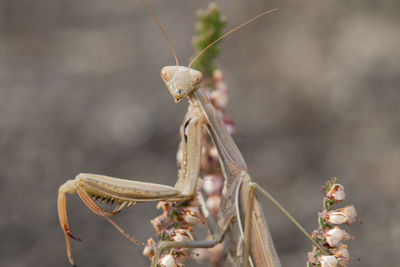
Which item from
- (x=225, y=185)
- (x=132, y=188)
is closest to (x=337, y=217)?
(x=225, y=185)

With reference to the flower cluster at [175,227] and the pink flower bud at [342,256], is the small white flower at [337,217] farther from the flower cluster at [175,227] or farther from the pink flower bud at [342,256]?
the flower cluster at [175,227]

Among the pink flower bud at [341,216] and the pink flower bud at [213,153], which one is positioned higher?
the pink flower bud at [213,153]

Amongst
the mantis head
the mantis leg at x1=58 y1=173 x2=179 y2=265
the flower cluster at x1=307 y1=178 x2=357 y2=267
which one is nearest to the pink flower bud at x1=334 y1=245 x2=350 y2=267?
the flower cluster at x1=307 y1=178 x2=357 y2=267

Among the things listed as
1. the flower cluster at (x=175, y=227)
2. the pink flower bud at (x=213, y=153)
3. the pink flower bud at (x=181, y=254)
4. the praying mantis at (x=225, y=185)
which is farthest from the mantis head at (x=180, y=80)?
the pink flower bud at (x=181, y=254)

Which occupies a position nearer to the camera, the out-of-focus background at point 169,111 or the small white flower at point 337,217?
the small white flower at point 337,217

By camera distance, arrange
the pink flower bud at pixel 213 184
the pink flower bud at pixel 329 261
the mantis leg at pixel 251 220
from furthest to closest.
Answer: the pink flower bud at pixel 213 184
the mantis leg at pixel 251 220
the pink flower bud at pixel 329 261

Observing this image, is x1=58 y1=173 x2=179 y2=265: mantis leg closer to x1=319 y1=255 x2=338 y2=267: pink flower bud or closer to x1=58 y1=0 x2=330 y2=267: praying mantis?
x1=58 y1=0 x2=330 y2=267: praying mantis

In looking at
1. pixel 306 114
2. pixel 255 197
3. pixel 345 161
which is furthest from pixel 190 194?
pixel 306 114

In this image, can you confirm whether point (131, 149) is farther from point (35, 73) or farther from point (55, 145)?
point (35, 73)
